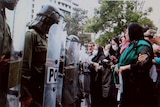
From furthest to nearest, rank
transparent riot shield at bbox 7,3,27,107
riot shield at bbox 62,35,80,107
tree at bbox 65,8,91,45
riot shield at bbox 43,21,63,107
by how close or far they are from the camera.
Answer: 1. tree at bbox 65,8,91,45
2. riot shield at bbox 62,35,80,107
3. riot shield at bbox 43,21,63,107
4. transparent riot shield at bbox 7,3,27,107

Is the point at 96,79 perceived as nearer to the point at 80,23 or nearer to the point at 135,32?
the point at 80,23

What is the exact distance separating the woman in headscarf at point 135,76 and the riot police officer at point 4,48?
1.31 m

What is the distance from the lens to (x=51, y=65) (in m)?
2.70

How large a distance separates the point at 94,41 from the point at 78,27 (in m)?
0.36

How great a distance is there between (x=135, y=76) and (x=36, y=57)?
0.94 m

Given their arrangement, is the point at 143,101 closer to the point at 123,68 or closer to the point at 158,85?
the point at 123,68

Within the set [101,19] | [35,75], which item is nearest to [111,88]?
[35,75]

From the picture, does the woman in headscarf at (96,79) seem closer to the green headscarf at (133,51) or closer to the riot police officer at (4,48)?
the green headscarf at (133,51)

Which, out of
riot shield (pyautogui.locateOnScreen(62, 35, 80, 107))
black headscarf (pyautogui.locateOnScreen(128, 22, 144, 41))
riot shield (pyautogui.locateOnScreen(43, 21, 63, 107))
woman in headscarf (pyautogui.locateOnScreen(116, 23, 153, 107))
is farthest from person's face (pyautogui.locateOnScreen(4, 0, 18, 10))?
riot shield (pyautogui.locateOnScreen(62, 35, 80, 107))

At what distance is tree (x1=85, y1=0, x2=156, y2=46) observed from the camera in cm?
659

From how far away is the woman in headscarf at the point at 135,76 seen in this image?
2955 mm

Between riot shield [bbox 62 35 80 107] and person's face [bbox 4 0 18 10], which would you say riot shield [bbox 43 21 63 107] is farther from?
person's face [bbox 4 0 18 10]

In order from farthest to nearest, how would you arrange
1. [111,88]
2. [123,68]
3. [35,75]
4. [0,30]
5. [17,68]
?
[111,88] < [123,68] < [35,75] < [17,68] < [0,30]

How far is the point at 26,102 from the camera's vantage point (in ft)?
7.87
